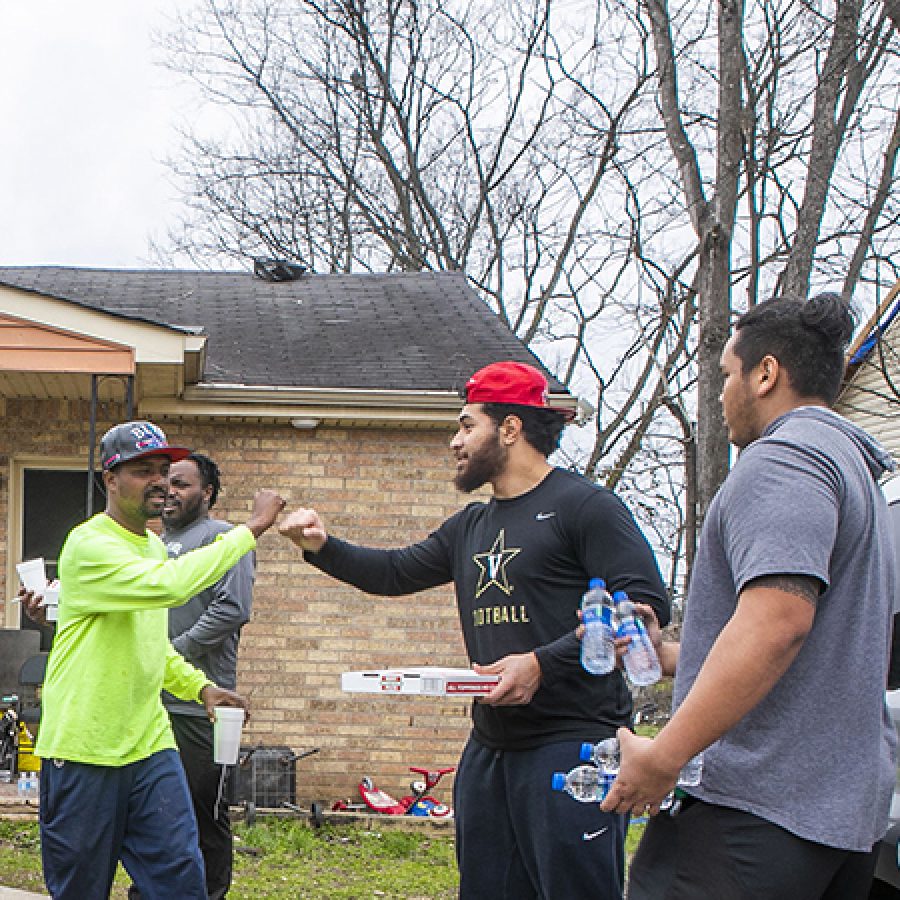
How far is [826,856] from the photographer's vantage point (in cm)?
239

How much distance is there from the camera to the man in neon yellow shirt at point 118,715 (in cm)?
413

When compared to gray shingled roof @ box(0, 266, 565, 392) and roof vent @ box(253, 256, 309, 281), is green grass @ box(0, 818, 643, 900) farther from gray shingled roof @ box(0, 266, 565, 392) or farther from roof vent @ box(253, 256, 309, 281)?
roof vent @ box(253, 256, 309, 281)

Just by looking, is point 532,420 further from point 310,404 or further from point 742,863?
point 310,404

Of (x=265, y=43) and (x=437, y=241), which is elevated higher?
(x=265, y=43)

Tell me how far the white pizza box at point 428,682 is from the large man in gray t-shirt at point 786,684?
102 centimetres

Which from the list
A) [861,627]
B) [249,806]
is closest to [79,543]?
[861,627]

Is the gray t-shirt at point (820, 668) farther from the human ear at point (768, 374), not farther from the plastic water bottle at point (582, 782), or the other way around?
the plastic water bottle at point (582, 782)

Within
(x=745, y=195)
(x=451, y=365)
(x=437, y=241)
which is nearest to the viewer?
(x=451, y=365)

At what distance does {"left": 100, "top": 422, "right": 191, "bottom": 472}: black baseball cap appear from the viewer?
4.43 meters

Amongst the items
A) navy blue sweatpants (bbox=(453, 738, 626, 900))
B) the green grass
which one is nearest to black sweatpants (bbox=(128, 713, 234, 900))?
the green grass

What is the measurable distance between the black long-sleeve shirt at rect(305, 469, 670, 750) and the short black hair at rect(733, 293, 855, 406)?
1070mm

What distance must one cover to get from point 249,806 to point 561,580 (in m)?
6.00

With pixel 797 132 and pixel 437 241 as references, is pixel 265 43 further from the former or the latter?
pixel 797 132

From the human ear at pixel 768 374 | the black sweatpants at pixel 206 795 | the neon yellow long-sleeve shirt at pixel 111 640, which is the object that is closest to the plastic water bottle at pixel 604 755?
the human ear at pixel 768 374
